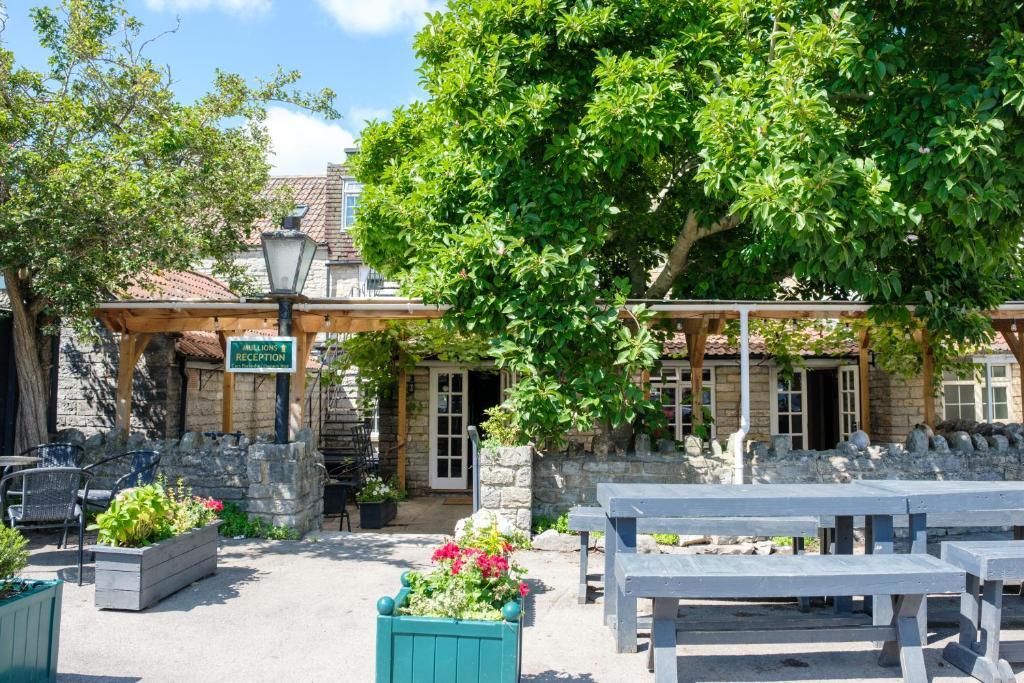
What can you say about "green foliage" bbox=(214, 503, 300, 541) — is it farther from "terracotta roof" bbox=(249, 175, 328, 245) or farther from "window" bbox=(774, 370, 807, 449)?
"window" bbox=(774, 370, 807, 449)

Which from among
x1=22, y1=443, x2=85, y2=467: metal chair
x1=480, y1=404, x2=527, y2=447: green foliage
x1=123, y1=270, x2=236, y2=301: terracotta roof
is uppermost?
x1=123, y1=270, x2=236, y2=301: terracotta roof

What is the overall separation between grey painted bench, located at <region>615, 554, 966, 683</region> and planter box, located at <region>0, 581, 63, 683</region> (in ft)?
10.3

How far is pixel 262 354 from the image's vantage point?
7.71 metres

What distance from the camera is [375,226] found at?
8.58 metres

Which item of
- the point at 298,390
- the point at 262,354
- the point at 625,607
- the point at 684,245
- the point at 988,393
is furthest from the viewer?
the point at 988,393

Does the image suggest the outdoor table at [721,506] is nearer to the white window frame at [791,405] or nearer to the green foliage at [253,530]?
the green foliage at [253,530]

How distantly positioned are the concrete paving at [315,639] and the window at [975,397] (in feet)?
29.3

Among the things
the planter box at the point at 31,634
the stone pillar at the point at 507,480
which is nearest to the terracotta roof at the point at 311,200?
the stone pillar at the point at 507,480

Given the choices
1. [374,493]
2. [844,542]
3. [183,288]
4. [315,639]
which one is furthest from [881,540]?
[183,288]

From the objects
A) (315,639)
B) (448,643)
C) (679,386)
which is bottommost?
(315,639)

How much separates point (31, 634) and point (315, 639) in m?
1.78

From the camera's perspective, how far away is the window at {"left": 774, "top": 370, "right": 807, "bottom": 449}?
14.3 m

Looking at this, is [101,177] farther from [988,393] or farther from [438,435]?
[988,393]

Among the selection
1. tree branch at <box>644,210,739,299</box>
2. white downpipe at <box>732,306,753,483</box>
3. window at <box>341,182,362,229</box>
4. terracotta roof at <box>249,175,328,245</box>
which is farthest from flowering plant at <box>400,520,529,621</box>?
window at <box>341,182,362,229</box>
